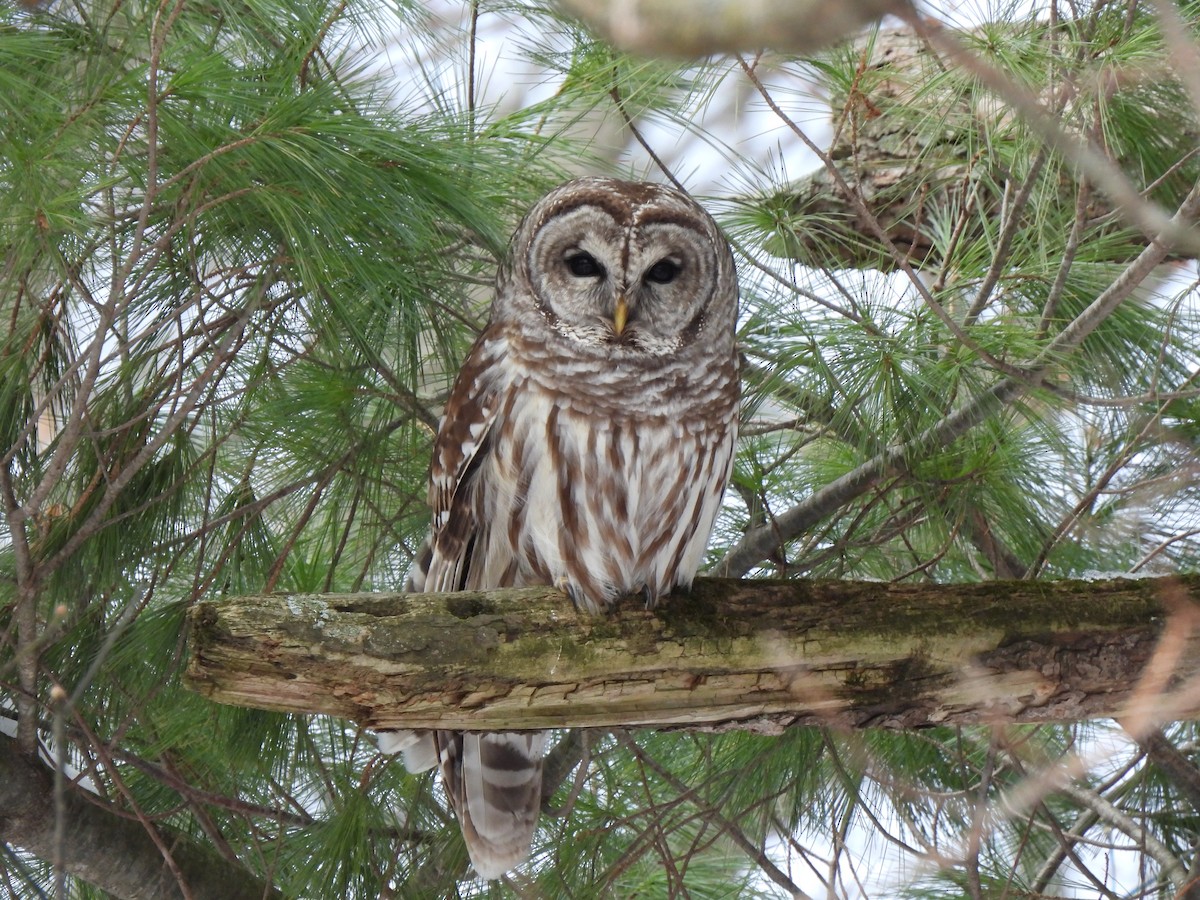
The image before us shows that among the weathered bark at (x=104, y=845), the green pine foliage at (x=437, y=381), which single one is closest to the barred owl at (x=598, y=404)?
the green pine foliage at (x=437, y=381)

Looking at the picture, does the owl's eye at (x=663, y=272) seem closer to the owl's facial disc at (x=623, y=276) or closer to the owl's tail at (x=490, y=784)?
the owl's facial disc at (x=623, y=276)

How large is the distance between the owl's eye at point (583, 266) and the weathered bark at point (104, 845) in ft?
4.91

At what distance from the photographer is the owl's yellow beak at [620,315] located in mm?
2564

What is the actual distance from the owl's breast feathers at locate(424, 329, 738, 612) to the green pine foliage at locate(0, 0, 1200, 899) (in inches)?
8.7

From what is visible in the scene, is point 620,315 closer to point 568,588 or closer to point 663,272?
point 663,272

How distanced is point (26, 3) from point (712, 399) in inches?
60.9

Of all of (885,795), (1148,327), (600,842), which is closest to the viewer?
(1148,327)

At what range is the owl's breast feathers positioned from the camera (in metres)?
2.58

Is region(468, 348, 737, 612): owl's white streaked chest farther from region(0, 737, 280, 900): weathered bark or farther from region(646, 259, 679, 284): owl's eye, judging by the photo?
region(0, 737, 280, 900): weathered bark

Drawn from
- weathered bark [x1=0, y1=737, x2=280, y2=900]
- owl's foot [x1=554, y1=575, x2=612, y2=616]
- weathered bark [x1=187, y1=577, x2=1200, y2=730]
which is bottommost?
weathered bark [x1=0, y1=737, x2=280, y2=900]

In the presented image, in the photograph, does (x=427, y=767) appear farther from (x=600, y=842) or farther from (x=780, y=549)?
(x=780, y=549)

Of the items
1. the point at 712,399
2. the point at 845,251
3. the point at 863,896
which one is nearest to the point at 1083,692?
the point at 863,896

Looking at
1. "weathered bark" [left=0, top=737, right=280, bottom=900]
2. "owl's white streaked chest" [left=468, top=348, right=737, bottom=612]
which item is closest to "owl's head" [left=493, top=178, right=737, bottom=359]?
"owl's white streaked chest" [left=468, top=348, right=737, bottom=612]

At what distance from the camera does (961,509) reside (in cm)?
286
